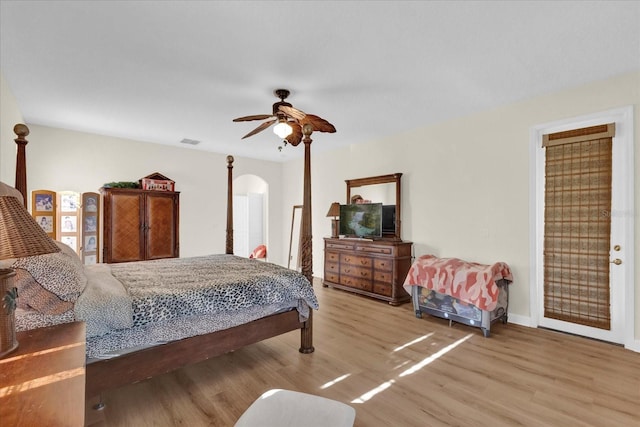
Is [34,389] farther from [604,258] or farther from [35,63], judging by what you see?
[604,258]

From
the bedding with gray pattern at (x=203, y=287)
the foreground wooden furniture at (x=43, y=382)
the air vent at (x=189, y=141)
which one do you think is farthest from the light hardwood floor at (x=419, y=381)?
the air vent at (x=189, y=141)

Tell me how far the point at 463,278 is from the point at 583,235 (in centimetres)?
129

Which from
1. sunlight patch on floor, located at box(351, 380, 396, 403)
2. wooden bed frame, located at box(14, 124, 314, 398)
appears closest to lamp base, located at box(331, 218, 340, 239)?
wooden bed frame, located at box(14, 124, 314, 398)

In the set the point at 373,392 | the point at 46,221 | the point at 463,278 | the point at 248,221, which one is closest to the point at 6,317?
the point at 373,392

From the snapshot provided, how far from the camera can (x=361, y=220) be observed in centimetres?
515

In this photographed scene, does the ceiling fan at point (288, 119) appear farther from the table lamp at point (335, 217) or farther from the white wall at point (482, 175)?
the table lamp at point (335, 217)

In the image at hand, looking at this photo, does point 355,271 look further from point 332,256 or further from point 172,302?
point 172,302

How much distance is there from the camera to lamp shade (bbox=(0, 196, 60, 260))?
1.12m

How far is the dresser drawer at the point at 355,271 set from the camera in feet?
15.7

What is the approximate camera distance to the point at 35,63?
271 centimetres

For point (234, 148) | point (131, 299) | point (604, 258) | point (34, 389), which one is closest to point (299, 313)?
point (131, 299)

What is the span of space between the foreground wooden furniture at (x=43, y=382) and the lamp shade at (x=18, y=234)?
16.0 inches

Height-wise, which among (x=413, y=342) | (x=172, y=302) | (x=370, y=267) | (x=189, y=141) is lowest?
(x=413, y=342)

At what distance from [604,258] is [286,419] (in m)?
3.54
